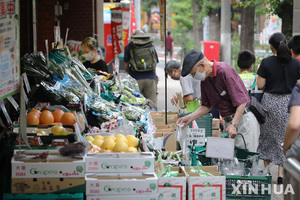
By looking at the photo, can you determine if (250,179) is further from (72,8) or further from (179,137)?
(72,8)

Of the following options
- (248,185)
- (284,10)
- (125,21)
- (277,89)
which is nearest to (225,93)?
(248,185)

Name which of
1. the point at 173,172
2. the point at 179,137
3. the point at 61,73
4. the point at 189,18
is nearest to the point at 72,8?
the point at 61,73

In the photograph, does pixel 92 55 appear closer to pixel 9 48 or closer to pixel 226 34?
pixel 9 48

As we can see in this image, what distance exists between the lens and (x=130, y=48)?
1126 cm

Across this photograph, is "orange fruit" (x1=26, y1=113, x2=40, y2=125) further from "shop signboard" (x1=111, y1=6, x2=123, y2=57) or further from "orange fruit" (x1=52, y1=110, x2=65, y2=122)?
"shop signboard" (x1=111, y1=6, x2=123, y2=57)

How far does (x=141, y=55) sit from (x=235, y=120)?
5.57 metres

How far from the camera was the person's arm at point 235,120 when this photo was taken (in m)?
5.72

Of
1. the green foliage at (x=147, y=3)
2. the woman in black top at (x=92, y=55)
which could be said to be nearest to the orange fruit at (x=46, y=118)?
the woman in black top at (x=92, y=55)

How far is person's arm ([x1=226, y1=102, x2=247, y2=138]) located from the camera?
18.8 feet

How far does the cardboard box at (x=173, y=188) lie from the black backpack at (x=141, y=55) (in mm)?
6641

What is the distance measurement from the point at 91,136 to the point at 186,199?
4.22 ft

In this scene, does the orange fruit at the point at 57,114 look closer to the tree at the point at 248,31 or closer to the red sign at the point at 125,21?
the red sign at the point at 125,21

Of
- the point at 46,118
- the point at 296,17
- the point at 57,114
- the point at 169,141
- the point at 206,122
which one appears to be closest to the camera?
the point at 46,118

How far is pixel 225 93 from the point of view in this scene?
19.4 ft
